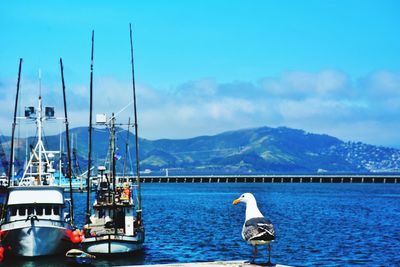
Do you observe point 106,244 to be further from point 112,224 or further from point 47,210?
point 47,210

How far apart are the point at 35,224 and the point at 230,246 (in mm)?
16494

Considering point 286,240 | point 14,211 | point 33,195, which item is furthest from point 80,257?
point 286,240

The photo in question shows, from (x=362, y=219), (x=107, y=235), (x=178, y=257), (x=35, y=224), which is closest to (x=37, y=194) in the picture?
(x=35, y=224)

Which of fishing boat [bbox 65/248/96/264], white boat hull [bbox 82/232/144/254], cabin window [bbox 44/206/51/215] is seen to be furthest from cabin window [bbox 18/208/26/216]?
fishing boat [bbox 65/248/96/264]

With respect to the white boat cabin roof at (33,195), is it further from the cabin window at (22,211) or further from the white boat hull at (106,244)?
the white boat hull at (106,244)

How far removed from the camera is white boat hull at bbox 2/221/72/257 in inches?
1601

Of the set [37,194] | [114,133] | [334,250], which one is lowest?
[334,250]

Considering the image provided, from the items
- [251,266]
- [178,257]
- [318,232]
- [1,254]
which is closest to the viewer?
[251,266]

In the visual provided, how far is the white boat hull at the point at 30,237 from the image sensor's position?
40656 mm

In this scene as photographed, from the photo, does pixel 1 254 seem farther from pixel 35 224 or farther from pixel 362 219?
pixel 362 219

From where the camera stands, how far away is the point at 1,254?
40.7m

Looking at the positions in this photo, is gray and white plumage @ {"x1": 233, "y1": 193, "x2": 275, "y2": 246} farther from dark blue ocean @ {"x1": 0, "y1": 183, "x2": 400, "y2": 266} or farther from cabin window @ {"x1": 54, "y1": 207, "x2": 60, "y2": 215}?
cabin window @ {"x1": 54, "y1": 207, "x2": 60, "y2": 215}

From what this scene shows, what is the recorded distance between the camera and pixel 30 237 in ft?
134

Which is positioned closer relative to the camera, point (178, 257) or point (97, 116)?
point (178, 257)
